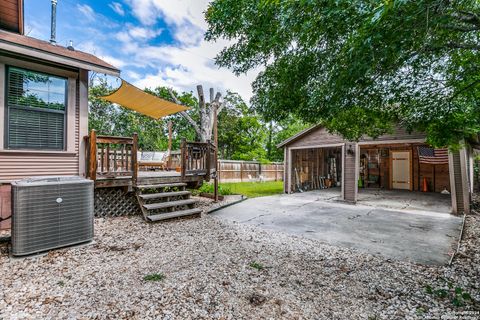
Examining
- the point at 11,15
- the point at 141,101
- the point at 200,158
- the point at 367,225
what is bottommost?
the point at 367,225

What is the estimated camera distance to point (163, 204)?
5320 millimetres

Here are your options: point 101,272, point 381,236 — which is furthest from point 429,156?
point 101,272

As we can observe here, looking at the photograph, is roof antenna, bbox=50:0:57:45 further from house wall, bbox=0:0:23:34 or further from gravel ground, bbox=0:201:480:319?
gravel ground, bbox=0:201:480:319

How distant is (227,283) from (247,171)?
1361cm

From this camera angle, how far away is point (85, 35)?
394 inches

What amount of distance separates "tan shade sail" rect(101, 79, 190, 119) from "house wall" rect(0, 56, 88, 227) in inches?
35.9

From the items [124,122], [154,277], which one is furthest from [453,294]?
[124,122]

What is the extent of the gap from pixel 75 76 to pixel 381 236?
275 inches

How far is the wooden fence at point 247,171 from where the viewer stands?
1470 centimetres

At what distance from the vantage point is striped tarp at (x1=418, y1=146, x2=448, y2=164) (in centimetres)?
906

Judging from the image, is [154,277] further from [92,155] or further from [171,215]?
[92,155]

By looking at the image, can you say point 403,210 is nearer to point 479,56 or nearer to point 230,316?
point 479,56

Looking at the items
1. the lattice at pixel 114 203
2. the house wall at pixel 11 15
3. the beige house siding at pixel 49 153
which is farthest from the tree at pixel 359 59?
the house wall at pixel 11 15

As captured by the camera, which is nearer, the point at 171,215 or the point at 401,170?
the point at 171,215
